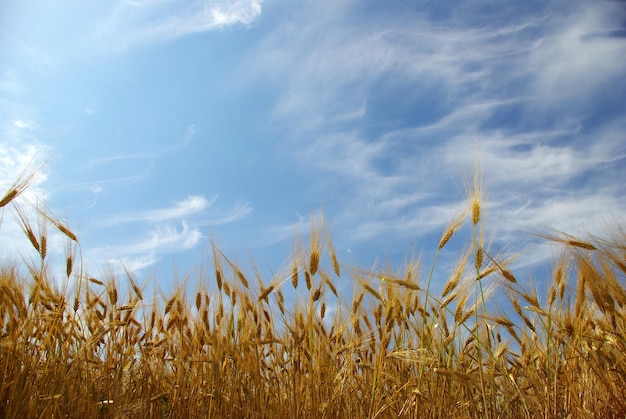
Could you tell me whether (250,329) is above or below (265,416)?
above

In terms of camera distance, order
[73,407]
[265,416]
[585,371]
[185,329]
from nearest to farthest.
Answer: [73,407]
[265,416]
[585,371]
[185,329]

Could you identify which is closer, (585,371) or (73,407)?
(73,407)

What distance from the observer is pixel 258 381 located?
3.67 m

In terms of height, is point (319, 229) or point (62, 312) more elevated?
point (319, 229)

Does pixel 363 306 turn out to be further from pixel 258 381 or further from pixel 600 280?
pixel 600 280

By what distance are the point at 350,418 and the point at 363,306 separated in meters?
0.93

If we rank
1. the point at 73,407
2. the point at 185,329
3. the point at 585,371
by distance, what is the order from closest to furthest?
the point at 73,407 → the point at 585,371 → the point at 185,329

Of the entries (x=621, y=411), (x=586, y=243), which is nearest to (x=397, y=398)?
(x=621, y=411)

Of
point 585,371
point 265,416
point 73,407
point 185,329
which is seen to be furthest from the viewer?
point 185,329

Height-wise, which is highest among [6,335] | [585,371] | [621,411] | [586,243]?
[586,243]

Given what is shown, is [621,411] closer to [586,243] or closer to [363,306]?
[586,243]

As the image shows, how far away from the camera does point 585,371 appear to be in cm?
394

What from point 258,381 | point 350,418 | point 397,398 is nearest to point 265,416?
point 258,381

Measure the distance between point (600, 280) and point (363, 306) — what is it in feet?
5.40
